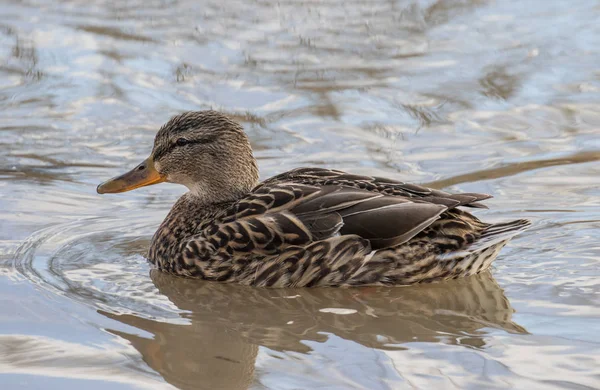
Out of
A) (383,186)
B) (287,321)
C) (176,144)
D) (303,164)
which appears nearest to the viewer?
(287,321)

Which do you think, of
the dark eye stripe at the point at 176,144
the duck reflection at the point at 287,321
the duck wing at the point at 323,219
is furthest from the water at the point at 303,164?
the dark eye stripe at the point at 176,144

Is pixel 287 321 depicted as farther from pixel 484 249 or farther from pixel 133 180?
pixel 133 180

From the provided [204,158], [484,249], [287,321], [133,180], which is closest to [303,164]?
[204,158]

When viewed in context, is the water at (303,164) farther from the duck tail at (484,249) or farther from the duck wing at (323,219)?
the duck wing at (323,219)

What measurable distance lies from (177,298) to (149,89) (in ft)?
14.9

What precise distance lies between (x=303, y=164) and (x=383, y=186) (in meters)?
2.21

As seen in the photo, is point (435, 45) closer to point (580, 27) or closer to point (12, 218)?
point (580, 27)

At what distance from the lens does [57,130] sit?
380 inches

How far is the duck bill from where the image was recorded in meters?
7.26

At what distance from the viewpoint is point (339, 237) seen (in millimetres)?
6504

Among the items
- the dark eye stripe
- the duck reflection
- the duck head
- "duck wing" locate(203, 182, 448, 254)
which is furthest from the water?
the dark eye stripe

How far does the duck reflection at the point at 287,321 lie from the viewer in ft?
18.1

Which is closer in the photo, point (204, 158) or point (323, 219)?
point (323, 219)

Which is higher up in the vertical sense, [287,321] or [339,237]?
[339,237]
